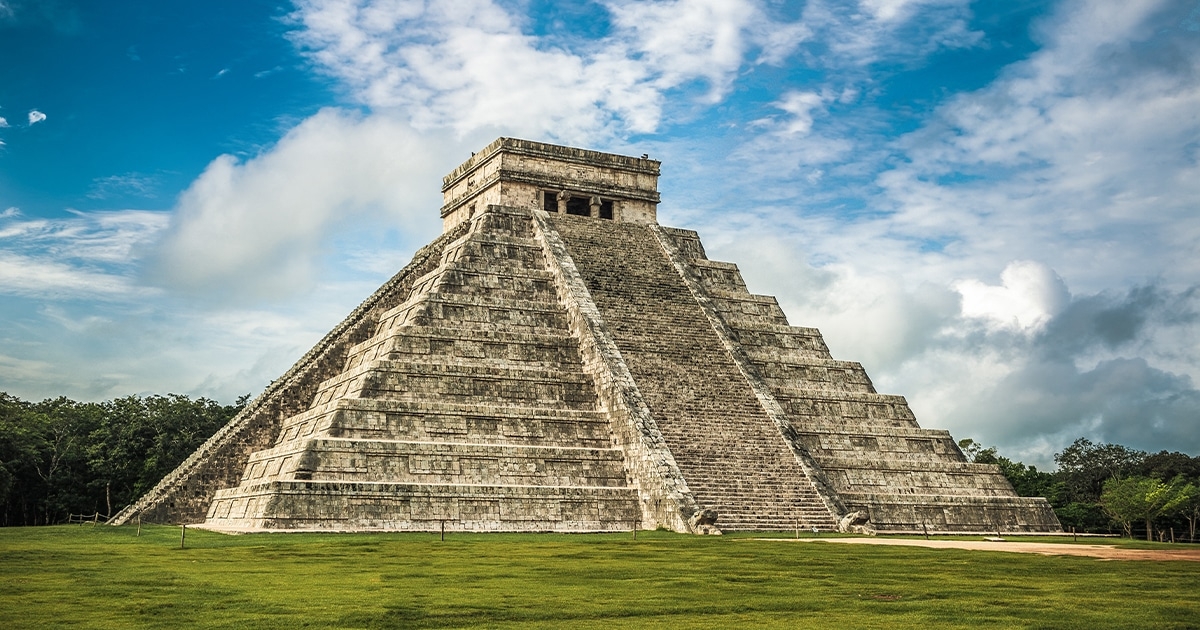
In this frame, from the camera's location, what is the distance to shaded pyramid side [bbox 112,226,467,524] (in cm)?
2777

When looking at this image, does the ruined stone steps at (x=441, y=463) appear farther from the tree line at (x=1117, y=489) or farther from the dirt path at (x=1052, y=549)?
the tree line at (x=1117, y=489)

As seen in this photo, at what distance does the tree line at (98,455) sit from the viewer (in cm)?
3675

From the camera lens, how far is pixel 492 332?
2873 centimetres

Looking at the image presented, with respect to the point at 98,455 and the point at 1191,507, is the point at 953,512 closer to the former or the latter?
the point at 1191,507

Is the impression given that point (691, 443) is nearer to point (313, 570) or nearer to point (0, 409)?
point (313, 570)

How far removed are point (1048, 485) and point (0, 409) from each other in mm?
44494

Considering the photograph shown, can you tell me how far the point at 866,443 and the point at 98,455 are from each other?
78.2 ft

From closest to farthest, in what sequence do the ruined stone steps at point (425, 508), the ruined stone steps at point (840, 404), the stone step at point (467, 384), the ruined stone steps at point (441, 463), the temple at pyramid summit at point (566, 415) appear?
the ruined stone steps at point (425, 508)
the ruined stone steps at point (441, 463)
the temple at pyramid summit at point (566, 415)
the stone step at point (467, 384)
the ruined stone steps at point (840, 404)

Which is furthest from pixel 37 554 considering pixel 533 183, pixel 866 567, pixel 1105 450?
pixel 1105 450

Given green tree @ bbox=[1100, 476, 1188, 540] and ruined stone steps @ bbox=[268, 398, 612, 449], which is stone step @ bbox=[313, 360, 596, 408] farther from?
green tree @ bbox=[1100, 476, 1188, 540]

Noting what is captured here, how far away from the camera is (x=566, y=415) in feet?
87.9

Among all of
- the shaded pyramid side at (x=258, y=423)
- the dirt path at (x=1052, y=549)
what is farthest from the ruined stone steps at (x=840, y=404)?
the shaded pyramid side at (x=258, y=423)

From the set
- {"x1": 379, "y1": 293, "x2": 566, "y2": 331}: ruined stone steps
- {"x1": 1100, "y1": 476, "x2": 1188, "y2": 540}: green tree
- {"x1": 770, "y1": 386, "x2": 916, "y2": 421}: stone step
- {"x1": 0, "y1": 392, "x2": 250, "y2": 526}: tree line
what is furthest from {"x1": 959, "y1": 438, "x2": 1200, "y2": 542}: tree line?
{"x1": 0, "y1": 392, "x2": 250, "y2": 526}: tree line

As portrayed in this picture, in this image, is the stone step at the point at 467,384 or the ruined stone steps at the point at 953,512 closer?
the stone step at the point at 467,384
